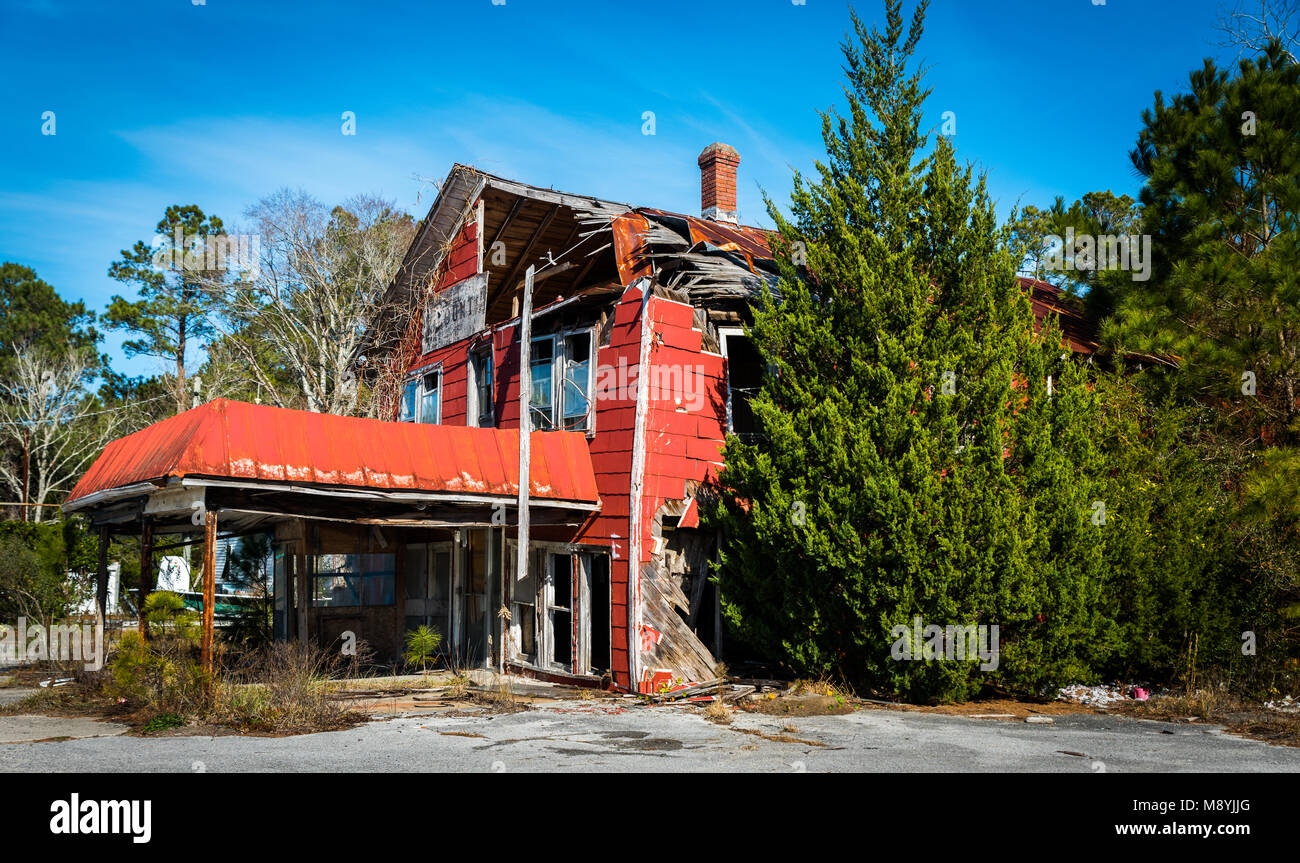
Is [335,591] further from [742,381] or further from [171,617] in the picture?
[742,381]

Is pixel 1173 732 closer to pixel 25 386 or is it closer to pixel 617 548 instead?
pixel 617 548

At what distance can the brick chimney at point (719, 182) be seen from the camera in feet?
64.2

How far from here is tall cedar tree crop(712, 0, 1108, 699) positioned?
11.2 meters

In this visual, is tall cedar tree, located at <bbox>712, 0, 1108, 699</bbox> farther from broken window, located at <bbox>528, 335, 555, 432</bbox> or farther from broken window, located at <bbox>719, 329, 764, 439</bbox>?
broken window, located at <bbox>528, 335, 555, 432</bbox>

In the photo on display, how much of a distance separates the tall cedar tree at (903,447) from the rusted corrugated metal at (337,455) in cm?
270

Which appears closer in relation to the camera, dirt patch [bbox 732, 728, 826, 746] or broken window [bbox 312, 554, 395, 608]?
dirt patch [bbox 732, 728, 826, 746]

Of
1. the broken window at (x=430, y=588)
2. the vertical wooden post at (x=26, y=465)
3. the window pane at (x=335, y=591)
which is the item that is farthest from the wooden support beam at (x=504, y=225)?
the vertical wooden post at (x=26, y=465)

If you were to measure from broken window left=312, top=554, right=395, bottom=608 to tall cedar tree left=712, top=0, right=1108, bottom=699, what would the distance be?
23.7 ft

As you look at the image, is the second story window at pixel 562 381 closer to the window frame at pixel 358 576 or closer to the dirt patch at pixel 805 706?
the window frame at pixel 358 576

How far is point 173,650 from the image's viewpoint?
11250 mm
